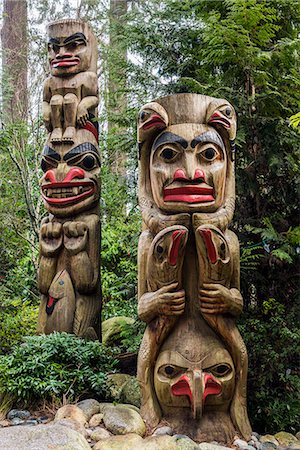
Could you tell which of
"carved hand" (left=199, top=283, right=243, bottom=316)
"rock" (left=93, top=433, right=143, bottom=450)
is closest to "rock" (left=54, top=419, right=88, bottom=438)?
"rock" (left=93, top=433, right=143, bottom=450)

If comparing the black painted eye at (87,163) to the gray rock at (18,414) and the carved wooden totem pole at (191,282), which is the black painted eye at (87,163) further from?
the gray rock at (18,414)

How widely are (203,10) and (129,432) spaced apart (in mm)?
5106

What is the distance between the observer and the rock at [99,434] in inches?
151

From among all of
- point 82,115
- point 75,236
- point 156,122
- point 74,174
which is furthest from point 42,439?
point 82,115

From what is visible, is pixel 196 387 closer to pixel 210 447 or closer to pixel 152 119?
pixel 210 447

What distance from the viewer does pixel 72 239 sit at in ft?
20.5

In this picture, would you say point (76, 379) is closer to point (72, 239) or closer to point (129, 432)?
point (129, 432)

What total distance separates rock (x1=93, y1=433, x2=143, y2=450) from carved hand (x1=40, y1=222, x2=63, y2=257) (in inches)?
117

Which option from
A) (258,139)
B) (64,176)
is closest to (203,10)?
(258,139)

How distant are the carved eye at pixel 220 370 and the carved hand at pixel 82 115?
392cm

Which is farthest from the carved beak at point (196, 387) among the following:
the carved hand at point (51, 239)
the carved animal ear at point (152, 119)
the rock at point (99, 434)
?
the carved hand at point (51, 239)

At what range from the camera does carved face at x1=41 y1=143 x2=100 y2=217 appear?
6.31m

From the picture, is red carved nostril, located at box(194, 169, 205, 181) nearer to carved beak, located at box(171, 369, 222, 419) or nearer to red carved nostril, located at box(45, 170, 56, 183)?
carved beak, located at box(171, 369, 222, 419)

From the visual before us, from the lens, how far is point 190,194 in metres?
4.14
